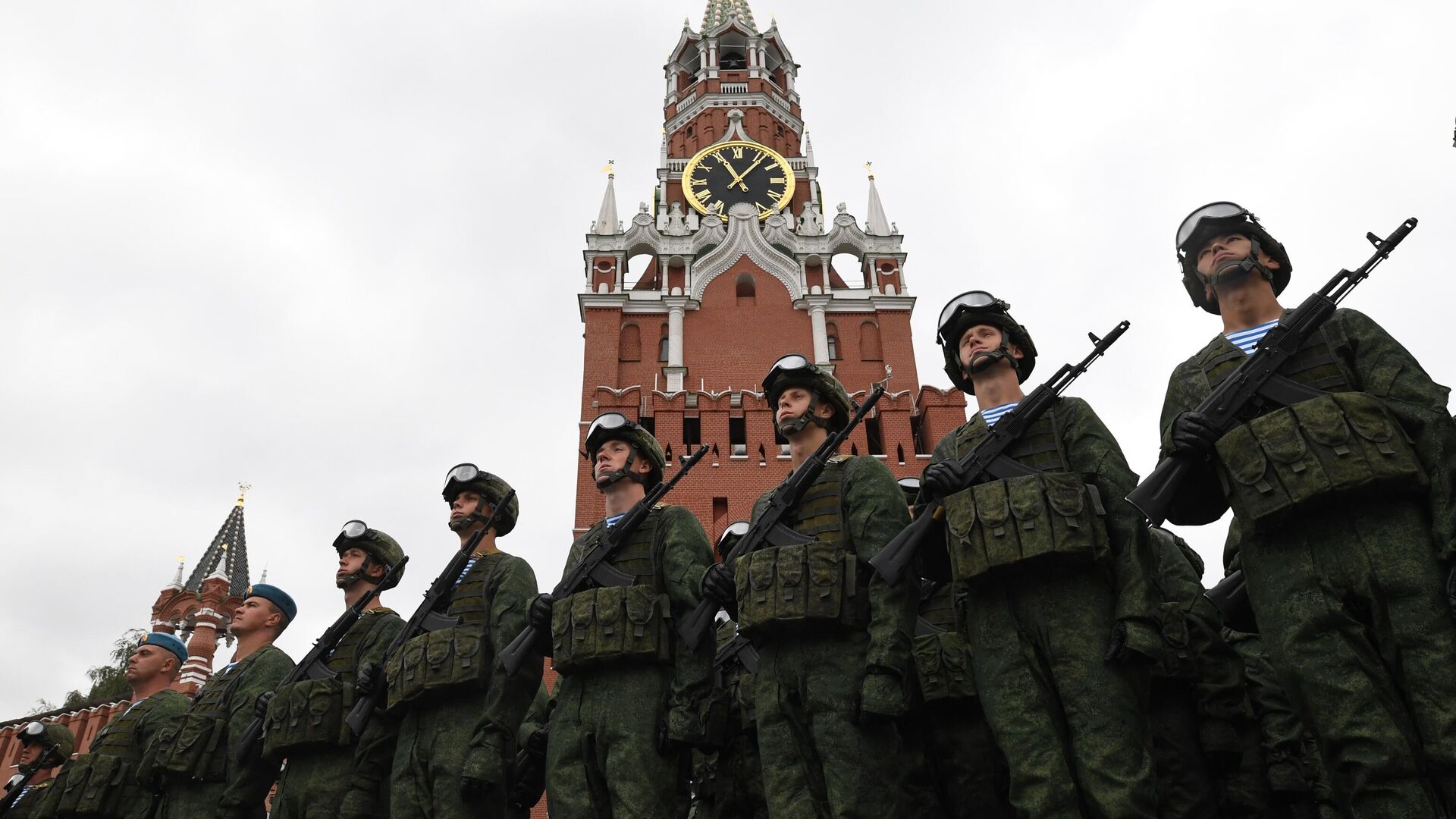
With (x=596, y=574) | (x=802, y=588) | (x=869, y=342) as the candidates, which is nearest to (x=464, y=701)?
(x=596, y=574)

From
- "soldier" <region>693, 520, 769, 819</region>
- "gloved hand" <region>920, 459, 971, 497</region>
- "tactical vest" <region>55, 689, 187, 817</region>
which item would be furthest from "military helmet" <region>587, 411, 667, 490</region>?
"tactical vest" <region>55, 689, 187, 817</region>

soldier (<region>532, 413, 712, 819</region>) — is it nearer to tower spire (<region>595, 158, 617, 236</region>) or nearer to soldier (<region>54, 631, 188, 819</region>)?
soldier (<region>54, 631, 188, 819</region>)

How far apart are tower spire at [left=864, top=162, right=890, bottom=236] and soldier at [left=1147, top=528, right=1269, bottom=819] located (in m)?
25.5

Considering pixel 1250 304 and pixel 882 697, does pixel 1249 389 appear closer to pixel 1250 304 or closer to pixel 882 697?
pixel 1250 304

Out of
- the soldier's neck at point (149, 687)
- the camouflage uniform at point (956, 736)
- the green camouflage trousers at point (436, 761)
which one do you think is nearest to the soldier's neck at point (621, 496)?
the green camouflage trousers at point (436, 761)

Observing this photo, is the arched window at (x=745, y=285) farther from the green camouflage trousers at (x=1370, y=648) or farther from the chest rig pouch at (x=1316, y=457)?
the green camouflage trousers at (x=1370, y=648)

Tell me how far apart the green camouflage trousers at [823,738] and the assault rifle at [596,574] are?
4.28 ft

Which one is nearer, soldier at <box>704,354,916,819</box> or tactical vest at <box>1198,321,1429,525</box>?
tactical vest at <box>1198,321,1429,525</box>

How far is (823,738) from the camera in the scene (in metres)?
4.34

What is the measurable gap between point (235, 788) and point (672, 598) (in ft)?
11.7

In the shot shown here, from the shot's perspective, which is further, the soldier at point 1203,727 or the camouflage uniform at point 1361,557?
the soldier at point 1203,727

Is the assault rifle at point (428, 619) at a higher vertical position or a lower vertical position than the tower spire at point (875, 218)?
lower

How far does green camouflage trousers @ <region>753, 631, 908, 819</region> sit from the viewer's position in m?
4.23

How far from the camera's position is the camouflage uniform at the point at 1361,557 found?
3.20 meters
